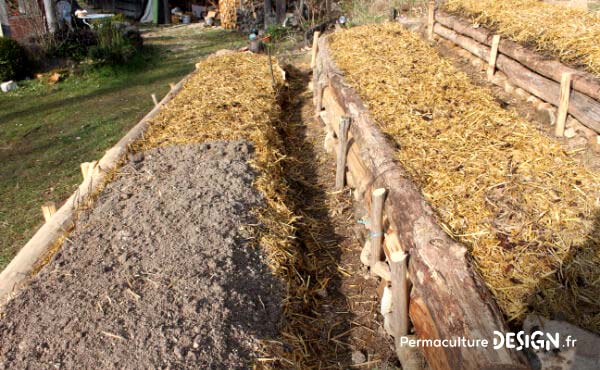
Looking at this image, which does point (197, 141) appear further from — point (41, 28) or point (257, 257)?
point (41, 28)

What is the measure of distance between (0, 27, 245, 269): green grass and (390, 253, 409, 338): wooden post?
176 inches

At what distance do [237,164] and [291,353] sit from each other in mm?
2693

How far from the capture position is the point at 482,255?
336 centimetres

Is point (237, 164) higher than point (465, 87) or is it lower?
lower

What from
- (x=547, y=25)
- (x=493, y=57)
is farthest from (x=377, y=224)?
(x=547, y=25)

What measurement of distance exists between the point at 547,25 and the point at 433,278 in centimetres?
674

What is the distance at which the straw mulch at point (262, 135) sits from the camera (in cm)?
402

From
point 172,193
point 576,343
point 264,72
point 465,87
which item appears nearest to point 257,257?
point 172,193

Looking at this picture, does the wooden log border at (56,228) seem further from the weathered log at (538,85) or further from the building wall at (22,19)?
the building wall at (22,19)

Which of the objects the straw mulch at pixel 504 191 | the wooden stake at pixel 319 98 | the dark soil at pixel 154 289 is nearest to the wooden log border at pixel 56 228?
the dark soil at pixel 154 289

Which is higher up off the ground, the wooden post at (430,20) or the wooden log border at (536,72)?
the wooden post at (430,20)

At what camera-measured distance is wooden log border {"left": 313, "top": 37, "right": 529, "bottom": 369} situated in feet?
8.90

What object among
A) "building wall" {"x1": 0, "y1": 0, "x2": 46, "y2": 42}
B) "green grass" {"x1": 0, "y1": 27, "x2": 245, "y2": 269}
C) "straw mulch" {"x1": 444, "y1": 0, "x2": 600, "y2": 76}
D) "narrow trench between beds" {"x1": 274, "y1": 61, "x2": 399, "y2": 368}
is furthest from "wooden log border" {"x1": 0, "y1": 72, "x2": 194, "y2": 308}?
"building wall" {"x1": 0, "y1": 0, "x2": 46, "y2": 42}

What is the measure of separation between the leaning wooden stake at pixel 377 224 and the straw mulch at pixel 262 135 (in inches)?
28.4
